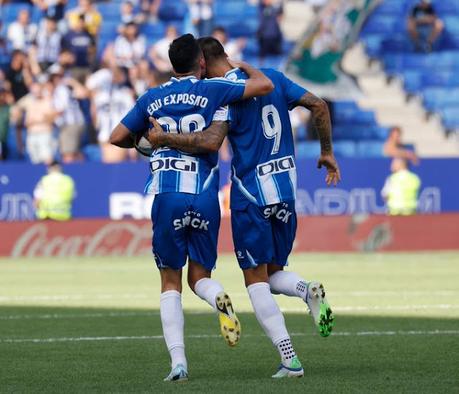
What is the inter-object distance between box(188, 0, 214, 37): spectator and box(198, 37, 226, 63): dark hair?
66.6ft

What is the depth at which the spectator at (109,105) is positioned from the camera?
26.6 m

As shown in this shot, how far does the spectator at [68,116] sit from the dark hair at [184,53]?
18.3 metres

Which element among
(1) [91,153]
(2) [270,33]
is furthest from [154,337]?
(2) [270,33]

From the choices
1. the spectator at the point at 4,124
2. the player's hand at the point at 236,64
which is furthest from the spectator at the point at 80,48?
the player's hand at the point at 236,64

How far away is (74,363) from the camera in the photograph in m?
8.87

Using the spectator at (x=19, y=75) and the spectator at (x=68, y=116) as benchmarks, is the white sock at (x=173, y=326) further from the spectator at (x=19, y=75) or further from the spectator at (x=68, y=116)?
the spectator at (x=19, y=75)

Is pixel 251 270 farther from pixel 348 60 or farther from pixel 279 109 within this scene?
pixel 348 60

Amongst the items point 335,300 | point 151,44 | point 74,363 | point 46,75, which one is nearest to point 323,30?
point 151,44

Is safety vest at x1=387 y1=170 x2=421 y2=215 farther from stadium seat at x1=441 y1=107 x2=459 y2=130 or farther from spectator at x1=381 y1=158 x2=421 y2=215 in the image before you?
stadium seat at x1=441 y1=107 x2=459 y2=130

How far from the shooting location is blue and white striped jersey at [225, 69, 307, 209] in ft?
27.0

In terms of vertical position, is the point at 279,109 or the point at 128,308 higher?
the point at 279,109

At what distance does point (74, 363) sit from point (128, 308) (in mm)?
4727

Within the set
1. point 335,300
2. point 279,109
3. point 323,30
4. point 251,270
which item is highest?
point 323,30

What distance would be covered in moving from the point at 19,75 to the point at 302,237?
7517 mm
